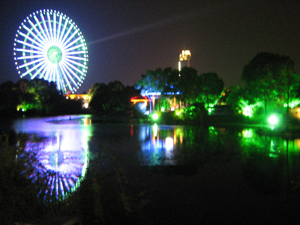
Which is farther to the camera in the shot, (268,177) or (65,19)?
(65,19)

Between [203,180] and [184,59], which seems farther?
[184,59]

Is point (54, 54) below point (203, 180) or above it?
above

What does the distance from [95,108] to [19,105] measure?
19831 millimetres

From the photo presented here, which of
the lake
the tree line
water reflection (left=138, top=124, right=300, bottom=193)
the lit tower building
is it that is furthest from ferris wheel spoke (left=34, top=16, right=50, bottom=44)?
the lit tower building

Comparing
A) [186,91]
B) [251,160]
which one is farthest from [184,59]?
[251,160]

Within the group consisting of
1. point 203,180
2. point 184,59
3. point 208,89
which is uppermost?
point 184,59

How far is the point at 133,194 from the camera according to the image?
580 centimetres

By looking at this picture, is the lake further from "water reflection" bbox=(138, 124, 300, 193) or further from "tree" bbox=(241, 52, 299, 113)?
"tree" bbox=(241, 52, 299, 113)

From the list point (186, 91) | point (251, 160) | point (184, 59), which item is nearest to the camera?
point (251, 160)

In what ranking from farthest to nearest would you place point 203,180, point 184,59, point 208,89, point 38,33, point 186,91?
point 184,59 → point 208,89 → point 186,91 → point 38,33 → point 203,180

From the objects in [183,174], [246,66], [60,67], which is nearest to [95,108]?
[60,67]

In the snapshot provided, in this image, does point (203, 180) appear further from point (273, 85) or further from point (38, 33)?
point (38, 33)

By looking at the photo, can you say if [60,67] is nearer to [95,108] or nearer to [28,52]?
[28,52]

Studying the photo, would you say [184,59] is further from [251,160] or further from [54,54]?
[251,160]
